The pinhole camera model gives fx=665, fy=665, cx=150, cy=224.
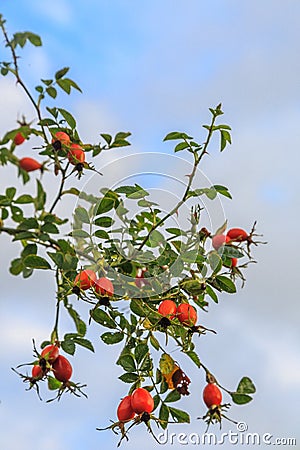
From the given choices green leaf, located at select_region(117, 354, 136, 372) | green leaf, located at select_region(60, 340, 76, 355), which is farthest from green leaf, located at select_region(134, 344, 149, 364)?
green leaf, located at select_region(60, 340, 76, 355)

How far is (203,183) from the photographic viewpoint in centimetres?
110

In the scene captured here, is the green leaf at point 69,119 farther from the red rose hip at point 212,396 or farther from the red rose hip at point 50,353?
the red rose hip at point 212,396

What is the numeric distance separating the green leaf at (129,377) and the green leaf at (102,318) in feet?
0.26

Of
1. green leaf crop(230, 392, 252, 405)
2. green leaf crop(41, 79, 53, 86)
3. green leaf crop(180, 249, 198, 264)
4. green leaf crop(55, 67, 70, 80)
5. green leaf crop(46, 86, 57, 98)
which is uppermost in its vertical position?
green leaf crop(55, 67, 70, 80)

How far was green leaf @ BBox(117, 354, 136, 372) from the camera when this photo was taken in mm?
1053

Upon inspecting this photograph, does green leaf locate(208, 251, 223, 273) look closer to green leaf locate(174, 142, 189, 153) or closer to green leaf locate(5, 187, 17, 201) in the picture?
green leaf locate(174, 142, 189, 153)

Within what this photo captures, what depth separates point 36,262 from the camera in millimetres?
938

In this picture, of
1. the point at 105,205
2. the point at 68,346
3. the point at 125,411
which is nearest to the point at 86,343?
Result: the point at 68,346

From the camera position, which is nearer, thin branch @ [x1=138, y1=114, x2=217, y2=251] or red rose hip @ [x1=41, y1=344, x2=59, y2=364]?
red rose hip @ [x1=41, y1=344, x2=59, y2=364]

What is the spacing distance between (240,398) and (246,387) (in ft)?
0.06

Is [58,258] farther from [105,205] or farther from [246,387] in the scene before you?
[246,387]

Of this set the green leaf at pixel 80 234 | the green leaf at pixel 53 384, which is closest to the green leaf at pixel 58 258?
the green leaf at pixel 80 234

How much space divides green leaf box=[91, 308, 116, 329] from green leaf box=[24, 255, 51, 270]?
133 millimetres

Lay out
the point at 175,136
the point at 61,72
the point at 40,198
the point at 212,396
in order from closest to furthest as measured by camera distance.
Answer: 1. the point at 40,198
2. the point at 61,72
3. the point at 212,396
4. the point at 175,136
